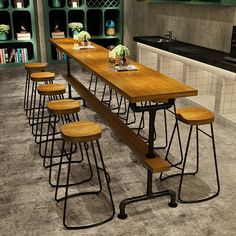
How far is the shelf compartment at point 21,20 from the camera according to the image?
24.5 ft

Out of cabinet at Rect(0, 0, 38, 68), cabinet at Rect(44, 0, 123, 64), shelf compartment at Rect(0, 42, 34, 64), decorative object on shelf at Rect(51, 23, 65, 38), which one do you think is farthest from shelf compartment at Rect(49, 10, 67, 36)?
shelf compartment at Rect(0, 42, 34, 64)

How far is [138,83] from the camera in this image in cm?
278

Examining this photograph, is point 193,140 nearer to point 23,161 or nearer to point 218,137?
point 218,137

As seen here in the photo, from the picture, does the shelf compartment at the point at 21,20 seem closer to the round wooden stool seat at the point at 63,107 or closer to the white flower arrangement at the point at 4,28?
the white flower arrangement at the point at 4,28

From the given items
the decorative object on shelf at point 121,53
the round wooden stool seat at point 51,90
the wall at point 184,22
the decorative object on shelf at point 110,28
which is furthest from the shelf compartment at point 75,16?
the decorative object on shelf at point 121,53

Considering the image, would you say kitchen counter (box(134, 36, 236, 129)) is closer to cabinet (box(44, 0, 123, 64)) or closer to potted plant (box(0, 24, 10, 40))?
cabinet (box(44, 0, 123, 64))

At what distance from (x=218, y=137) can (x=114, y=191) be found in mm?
1659

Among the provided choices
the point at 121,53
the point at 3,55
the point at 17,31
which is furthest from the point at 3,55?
the point at 121,53

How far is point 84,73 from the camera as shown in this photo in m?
7.07

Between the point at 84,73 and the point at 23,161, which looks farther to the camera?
the point at 84,73

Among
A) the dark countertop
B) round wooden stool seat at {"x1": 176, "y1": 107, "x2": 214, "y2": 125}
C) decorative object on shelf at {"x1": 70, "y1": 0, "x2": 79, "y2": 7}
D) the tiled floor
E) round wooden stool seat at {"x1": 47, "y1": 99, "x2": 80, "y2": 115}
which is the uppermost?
decorative object on shelf at {"x1": 70, "y1": 0, "x2": 79, "y2": 7}

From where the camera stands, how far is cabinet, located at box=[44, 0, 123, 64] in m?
7.36

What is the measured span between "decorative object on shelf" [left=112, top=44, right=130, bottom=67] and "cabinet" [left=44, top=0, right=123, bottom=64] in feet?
14.5

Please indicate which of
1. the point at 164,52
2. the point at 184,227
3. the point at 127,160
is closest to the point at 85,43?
the point at 164,52
